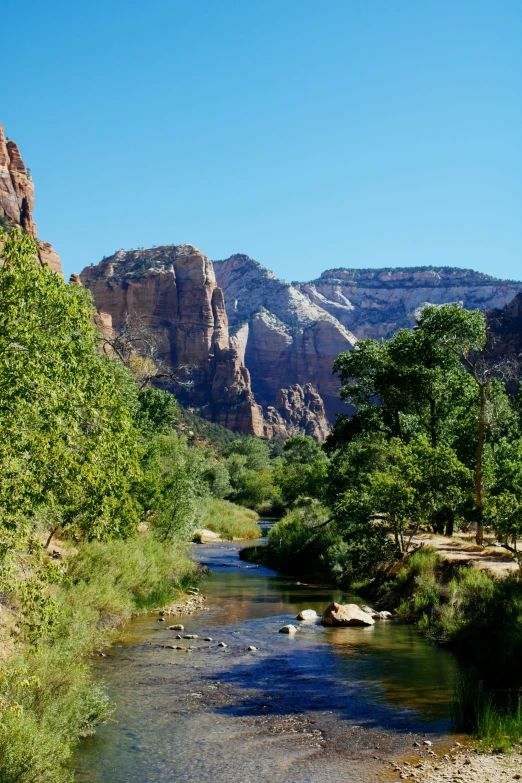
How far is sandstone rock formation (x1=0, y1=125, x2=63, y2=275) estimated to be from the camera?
77.6 m

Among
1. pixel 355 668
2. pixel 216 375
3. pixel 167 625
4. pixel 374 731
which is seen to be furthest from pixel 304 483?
pixel 216 375

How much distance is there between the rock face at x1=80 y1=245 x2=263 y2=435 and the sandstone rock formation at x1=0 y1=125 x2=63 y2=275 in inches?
2887

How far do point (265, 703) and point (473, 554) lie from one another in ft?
39.9

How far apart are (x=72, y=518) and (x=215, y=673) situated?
5064mm

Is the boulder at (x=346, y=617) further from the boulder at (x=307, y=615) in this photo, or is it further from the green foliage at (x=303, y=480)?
the green foliage at (x=303, y=480)

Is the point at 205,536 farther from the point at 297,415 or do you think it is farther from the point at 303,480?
the point at 297,415

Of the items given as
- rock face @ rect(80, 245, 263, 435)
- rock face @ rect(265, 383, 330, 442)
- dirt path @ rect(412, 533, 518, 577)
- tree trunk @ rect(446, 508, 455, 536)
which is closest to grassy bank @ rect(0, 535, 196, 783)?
dirt path @ rect(412, 533, 518, 577)

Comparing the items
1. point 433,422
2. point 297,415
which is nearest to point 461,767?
point 433,422

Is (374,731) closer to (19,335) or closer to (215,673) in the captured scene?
(215,673)

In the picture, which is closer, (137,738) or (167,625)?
(137,738)

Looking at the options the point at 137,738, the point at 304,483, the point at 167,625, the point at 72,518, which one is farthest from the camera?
the point at 304,483

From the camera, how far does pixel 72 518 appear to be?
1578cm

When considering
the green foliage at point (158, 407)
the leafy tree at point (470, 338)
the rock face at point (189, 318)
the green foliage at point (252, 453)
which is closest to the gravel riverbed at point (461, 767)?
the leafy tree at point (470, 338)

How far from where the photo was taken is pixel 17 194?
80.4 m
